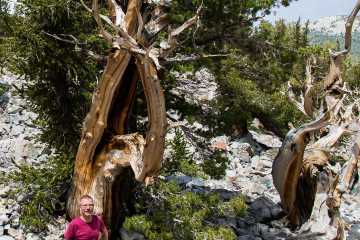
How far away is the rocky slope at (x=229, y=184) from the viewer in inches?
189

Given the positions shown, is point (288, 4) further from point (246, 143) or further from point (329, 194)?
point (246, 143)

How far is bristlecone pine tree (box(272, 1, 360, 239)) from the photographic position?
5094mm

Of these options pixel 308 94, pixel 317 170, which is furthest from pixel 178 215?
pixel 308 94

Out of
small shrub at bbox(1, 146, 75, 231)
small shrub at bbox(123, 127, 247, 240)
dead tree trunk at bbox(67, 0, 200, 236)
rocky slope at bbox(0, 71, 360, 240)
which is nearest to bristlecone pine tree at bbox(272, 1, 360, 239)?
rocky slope at bbox(0, 71, 360, 240)

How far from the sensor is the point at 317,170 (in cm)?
562

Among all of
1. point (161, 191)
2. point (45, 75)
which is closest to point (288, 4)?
point (161, 191)

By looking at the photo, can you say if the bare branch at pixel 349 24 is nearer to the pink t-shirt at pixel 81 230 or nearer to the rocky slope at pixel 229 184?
the rocky slope at pixel 229 184

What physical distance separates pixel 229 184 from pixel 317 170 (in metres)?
2.59

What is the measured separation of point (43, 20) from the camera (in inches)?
197

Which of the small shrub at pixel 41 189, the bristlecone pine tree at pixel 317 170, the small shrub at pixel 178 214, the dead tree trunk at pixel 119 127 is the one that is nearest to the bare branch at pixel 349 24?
the bristlecone pine tree at pixel 317 170

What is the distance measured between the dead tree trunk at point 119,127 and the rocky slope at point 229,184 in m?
0.69

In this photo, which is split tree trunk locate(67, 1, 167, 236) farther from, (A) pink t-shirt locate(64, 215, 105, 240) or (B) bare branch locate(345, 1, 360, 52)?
(B) bare branch locate(345, 1, 360, 52)

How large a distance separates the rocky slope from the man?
5.92 feet

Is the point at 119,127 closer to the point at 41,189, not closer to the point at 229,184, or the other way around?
the point at 41,189
